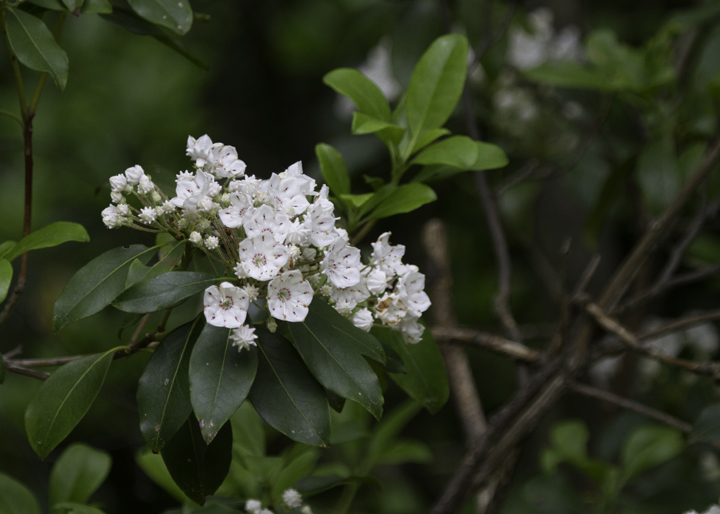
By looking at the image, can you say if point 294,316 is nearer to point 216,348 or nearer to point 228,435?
point 216,348

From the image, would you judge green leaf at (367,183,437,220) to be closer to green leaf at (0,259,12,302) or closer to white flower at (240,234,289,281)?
white flower at (240,234,289,281)

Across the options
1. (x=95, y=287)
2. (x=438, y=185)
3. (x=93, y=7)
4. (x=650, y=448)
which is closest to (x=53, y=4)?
(x=93, y=7)

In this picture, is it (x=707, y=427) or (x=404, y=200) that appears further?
(x=707, y=427)

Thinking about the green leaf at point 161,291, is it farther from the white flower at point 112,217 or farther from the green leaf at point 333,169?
the green leaf at point 333,169

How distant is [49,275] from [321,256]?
1644 mm

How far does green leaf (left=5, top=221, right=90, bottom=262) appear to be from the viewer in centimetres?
68

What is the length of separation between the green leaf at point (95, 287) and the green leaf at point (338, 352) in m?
0.18

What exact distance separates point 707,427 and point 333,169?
69cm

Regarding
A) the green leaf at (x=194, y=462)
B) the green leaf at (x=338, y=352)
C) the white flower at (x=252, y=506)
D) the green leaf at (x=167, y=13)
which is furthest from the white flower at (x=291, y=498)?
the green leaf at (x=167, y=13)

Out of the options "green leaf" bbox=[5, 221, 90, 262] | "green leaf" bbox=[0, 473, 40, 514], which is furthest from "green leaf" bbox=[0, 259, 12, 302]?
"green leaf" bbox=[0, 473, 40, 514]

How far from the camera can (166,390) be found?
24.4 inches

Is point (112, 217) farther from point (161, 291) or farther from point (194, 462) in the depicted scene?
point (194, 462)

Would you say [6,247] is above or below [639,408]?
below

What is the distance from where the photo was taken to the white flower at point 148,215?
2.10 ft
